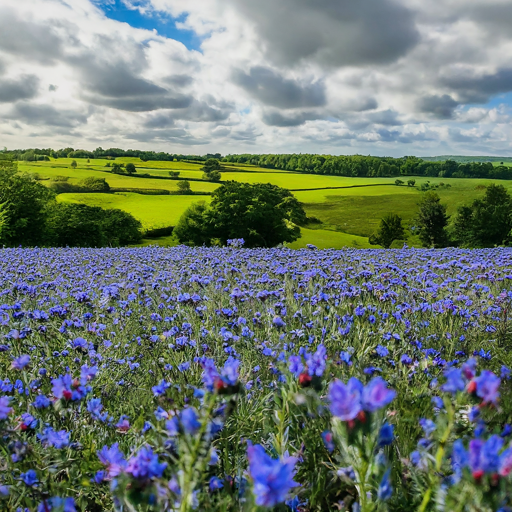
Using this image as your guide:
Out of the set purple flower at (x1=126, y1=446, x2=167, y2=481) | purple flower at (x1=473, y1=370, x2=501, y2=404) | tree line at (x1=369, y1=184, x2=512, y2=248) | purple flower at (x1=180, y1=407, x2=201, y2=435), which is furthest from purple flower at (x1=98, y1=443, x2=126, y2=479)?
tree line at (x1=369, y1=184, x2=512, y2=248)

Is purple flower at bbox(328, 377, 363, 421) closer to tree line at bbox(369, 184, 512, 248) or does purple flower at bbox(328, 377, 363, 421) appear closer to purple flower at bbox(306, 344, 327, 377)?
purple flower at bbox(306, 344, 327, 377)

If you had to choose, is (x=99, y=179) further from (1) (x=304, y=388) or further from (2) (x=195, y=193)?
(1) (x=304, y=388)

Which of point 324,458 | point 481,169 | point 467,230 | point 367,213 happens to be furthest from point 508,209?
point 324,458

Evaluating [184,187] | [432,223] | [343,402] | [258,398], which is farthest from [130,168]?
[343,402]

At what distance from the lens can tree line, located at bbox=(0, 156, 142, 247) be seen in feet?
101

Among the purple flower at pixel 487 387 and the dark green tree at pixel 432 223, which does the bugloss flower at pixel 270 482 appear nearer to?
the purple flower at pixel 487 387

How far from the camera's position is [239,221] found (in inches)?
1330

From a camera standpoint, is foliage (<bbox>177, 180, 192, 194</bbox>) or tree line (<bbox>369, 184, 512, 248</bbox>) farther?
foliage (<bbox>177, 180, 192, 194</bbox>)

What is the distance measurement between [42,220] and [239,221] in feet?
59.4

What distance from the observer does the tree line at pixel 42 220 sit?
30.8 metres

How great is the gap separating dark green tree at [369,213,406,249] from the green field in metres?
2.38

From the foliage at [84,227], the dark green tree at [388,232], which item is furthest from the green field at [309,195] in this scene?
the foliage at [84,227]

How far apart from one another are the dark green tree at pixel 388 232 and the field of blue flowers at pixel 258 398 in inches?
2165

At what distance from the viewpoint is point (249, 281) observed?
16.8ft
